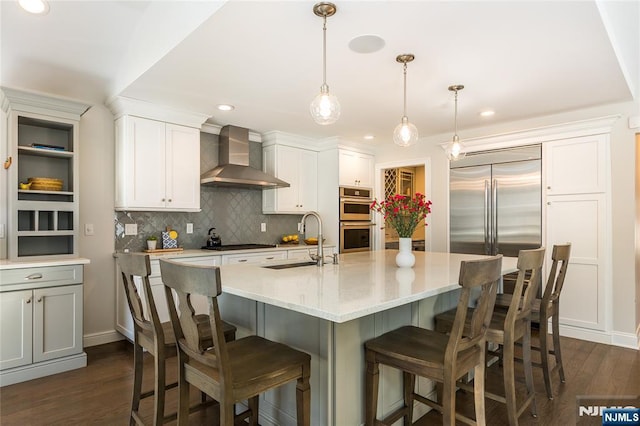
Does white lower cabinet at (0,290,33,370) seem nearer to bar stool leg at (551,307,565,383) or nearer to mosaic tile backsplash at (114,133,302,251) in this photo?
mosaic tile backsplash at (114,133,302,251)

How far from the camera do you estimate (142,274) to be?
1.71 m

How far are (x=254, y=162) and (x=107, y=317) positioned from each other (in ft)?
8.11

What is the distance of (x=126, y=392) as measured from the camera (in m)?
2.58

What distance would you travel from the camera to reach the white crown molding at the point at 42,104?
2881 millimetres

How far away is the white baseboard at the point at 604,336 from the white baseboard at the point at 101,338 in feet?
15.3

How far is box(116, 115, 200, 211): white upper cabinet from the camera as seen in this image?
350 centimetres

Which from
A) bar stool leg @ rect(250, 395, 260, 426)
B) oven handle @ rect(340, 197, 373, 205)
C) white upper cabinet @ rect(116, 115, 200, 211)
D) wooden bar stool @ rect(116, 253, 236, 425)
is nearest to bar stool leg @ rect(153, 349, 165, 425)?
wooden bar stool @ rect(116, 253, 236, 425)

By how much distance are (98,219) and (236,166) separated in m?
1.54

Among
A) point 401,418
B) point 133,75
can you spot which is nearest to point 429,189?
point 401,418

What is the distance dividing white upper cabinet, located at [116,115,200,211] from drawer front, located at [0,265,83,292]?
2.53 feet

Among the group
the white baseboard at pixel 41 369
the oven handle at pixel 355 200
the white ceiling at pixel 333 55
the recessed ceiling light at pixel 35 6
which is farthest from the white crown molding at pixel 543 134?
the white baseboard at pixel 41 369

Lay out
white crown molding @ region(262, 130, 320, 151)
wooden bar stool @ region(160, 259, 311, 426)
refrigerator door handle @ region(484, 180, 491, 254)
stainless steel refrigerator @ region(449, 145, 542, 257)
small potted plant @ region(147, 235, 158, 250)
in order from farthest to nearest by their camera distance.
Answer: white crown molding @ region(262, 130, 320, 151) → refrigerator door handle @ region(484, 180, 491, 254) → stainless steel refrigerator @ region(449, 145, 542, 257) → small potted plant @ region(147, 235, 158, 250) → wooden bar stool @ region(160, 259, 311, 426)

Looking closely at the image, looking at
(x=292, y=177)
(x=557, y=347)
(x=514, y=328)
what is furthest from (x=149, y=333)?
(x=292, y=177)

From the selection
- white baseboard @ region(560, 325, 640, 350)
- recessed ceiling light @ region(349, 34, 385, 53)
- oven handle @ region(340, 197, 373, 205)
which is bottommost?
white baseboard @ region(560, 325, 640, 350)
